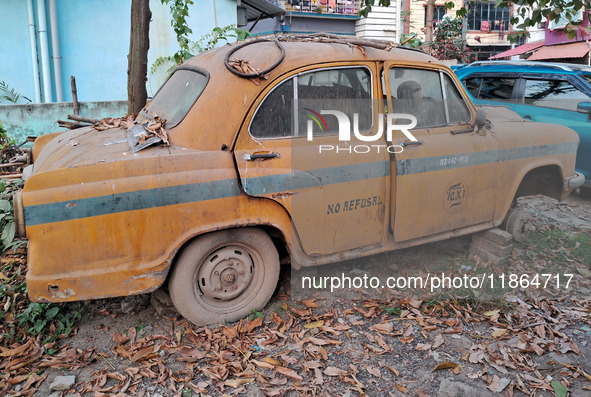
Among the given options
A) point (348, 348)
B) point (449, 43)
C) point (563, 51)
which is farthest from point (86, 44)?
point (563, 51)

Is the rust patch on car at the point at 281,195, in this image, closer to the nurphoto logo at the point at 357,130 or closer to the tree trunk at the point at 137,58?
the nurphoto logo at the point at 357,130

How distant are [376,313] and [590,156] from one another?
16.1 feet

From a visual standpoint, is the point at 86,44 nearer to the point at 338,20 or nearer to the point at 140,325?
the point at 140,325

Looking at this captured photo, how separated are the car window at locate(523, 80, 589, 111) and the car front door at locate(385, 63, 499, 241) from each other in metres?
3.38

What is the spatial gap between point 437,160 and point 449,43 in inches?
600

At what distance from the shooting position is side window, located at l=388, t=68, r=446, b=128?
4.21m

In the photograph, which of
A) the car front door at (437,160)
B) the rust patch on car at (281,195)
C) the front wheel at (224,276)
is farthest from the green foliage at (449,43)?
the front wheel at (224,276)

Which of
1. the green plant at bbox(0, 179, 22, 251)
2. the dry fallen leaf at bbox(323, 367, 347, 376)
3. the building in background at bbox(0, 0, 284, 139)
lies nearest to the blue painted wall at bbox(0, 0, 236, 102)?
the building in background at bbox(0, 0, 284, 139)

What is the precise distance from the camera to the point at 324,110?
3928mm

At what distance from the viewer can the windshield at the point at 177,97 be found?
378cm

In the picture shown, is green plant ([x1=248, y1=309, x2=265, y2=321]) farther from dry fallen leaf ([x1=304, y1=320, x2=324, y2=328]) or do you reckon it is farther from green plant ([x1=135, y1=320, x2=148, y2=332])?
green plant ([x1=135, y1=320, x2=148, y2=332])

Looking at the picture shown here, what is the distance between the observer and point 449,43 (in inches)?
703

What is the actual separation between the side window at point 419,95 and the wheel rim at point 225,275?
5.94 ft

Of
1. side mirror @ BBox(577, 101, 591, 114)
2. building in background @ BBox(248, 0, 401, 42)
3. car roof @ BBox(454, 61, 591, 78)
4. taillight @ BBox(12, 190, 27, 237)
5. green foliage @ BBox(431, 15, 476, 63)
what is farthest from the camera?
building in background @ BBox(248, 0, 401, 42)
